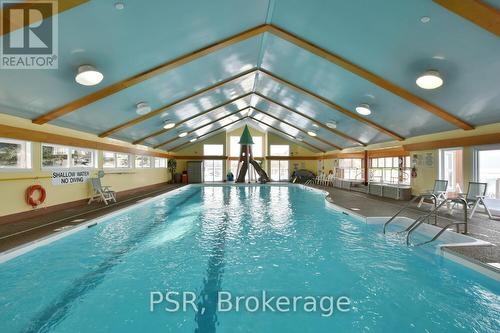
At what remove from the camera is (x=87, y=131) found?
8.20 metres

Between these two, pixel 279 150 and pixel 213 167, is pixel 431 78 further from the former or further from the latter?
pixel 213 167

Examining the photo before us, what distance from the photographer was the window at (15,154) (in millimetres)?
5617

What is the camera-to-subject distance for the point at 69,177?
25.1 feet

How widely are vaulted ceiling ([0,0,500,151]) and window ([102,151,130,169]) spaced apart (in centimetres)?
132

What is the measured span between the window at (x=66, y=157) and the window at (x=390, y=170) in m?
11.9

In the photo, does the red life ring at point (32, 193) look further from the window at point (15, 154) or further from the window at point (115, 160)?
the window at point (115, 160)

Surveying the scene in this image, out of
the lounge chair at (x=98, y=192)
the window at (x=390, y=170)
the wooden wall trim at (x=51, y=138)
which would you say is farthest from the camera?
the window at (x=390, y=170)

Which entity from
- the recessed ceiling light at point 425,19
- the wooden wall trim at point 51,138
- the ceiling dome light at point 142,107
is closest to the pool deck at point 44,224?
the wooden wall trim at point 51,138

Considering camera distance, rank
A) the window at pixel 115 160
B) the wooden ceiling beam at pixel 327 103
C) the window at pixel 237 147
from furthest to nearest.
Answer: the window at pixel 237 147
the window at pixel 115 160
the wooden ceiling beam at pixel 327 103

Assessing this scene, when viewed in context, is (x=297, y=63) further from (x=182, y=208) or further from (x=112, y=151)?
(x=112, y=151)

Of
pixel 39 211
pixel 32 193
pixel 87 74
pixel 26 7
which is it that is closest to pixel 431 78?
pixel 87 74

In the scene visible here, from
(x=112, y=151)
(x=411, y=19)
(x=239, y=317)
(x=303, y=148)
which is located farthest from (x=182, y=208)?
(x=303, y=148)

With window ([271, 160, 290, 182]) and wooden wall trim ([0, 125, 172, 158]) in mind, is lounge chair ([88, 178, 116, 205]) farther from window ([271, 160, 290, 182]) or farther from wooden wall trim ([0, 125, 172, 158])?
window ([271, 160, 290, 182])

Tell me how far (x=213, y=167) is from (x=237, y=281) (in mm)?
16433
